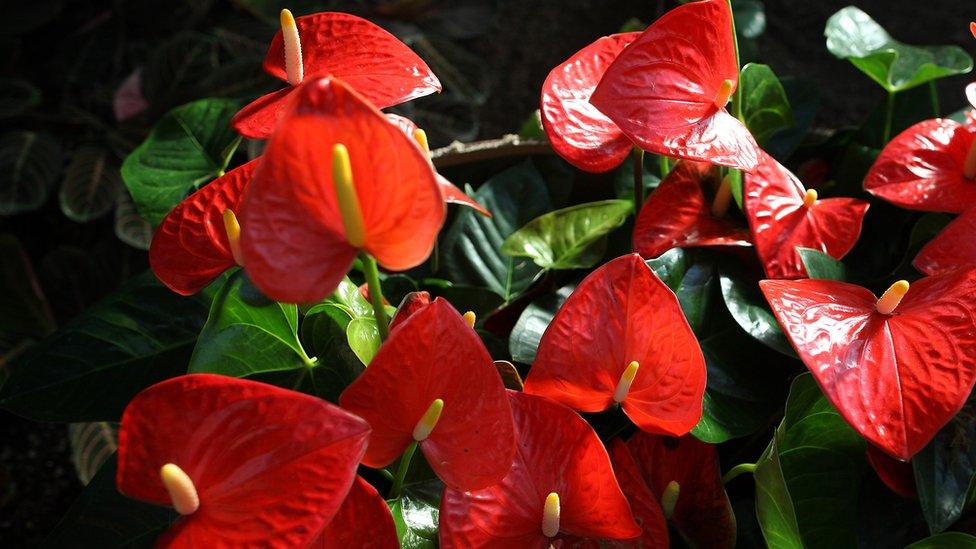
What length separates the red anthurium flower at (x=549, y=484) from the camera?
1.34 ft

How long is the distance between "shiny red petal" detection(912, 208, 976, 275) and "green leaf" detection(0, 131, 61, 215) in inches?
37.6

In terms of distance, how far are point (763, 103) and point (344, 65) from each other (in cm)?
32

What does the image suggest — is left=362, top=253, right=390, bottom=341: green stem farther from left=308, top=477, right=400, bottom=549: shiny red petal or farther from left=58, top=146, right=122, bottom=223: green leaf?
left=58, top=146, right=122, bottom=223: green leaf

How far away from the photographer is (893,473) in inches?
19.5

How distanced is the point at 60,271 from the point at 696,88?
83cm

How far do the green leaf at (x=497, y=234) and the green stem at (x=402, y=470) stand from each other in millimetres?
205

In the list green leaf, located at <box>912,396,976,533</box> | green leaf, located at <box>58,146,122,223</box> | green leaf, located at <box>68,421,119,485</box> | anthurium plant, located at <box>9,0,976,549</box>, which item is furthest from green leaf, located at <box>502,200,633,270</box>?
green leaf, located at <box>58,146,122,223</box>

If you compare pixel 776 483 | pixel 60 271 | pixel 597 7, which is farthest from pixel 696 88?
pixel 597 7

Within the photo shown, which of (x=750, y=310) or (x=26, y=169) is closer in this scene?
(x=750, y=310)

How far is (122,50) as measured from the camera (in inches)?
50.4

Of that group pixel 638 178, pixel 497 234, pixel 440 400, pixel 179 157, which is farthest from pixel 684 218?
pixel 179 157

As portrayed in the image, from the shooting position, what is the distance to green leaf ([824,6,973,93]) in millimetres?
647

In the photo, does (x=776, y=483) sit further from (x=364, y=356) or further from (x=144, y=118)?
(x=144, y=118)

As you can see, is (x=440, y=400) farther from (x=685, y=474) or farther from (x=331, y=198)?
(x=685, y=474)
